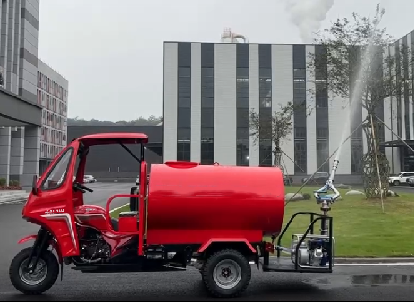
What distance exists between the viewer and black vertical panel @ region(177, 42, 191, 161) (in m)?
51.3

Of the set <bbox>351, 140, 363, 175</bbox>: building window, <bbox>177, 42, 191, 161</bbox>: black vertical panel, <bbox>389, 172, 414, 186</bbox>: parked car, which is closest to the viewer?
<bbox>389, 172, 414, 186</bbox>: parked car

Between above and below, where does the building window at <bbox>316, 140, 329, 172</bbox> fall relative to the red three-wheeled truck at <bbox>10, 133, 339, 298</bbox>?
above

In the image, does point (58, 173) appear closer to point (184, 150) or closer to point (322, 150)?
point (184, 150)

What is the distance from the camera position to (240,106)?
171ft

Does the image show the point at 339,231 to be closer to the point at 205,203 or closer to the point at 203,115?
the point at 205,203

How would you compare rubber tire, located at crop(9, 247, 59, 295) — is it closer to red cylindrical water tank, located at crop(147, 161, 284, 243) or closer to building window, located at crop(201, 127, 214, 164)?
red cylindrical water tank, located at crop(147, 161, 284, 243)

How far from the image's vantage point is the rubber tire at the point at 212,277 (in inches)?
274

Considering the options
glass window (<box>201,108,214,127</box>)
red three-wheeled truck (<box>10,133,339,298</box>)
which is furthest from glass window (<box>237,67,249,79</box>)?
red three-wheeled truck (<box>10,133,339,298</box>)

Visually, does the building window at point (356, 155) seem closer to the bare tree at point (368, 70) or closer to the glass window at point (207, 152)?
the glass window at point (207, 152)

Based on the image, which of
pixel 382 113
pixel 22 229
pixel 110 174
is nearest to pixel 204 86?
pixel 382 113

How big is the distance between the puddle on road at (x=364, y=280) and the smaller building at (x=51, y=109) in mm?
67141

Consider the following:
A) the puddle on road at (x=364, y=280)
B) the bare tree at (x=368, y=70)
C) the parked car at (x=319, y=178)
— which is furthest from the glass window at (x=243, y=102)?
the puddle on road at (x=364, y=280)

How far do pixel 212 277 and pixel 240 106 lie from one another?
45.9 metres

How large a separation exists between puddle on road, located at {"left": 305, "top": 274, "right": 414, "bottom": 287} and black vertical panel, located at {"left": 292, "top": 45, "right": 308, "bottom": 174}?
1697 inches
